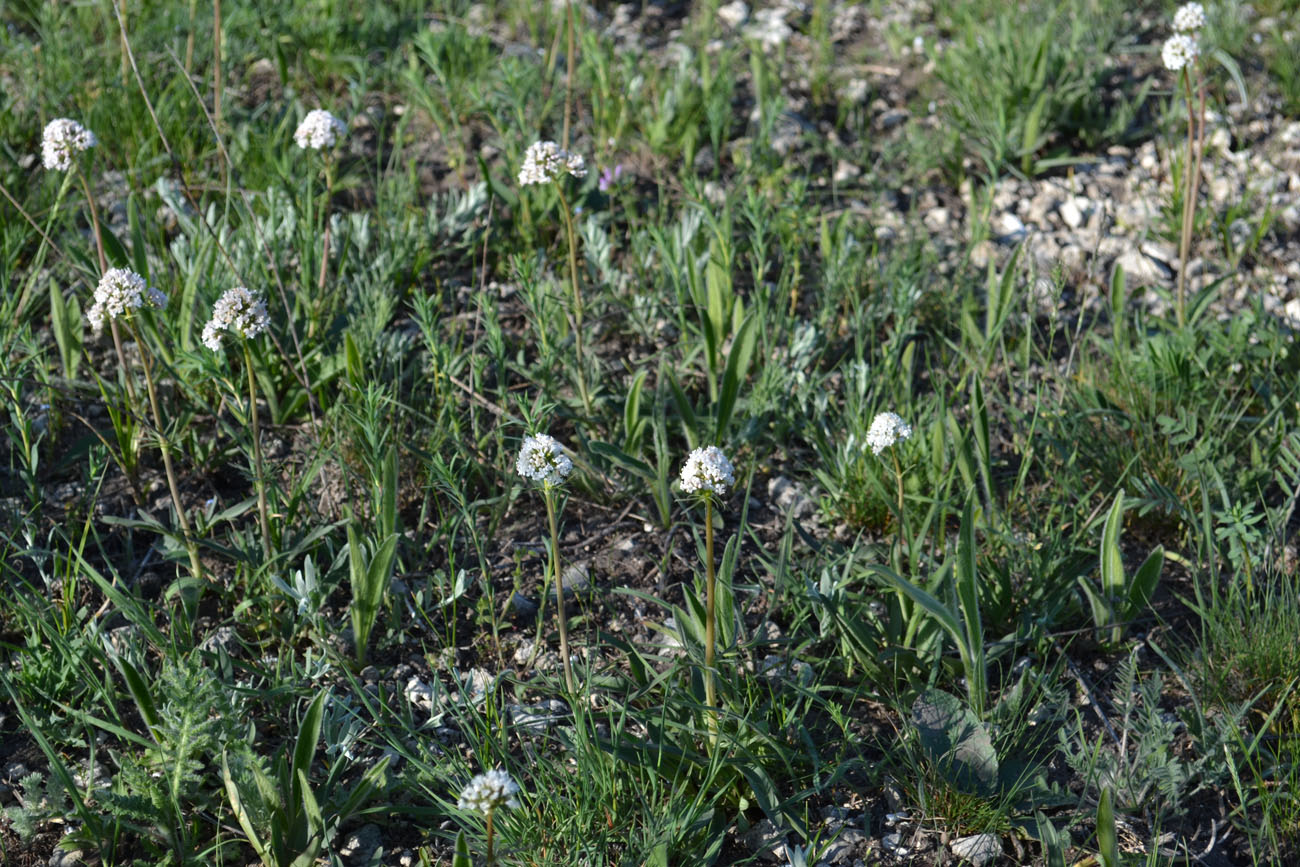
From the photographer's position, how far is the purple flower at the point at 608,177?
3.49 metres

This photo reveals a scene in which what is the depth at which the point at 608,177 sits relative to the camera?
138 inches

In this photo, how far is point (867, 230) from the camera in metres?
3.51

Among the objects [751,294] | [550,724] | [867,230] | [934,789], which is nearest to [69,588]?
[550,724]

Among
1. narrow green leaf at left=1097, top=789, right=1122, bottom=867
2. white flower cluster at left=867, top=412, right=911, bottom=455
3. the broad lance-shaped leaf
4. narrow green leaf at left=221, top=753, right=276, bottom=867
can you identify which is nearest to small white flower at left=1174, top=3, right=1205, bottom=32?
white flower cluster at left=867, top=412, right=911, bottom=455

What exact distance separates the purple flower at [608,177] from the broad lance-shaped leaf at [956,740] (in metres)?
2.02

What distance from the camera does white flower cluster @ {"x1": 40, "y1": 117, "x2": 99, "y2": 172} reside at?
2398 millimetres

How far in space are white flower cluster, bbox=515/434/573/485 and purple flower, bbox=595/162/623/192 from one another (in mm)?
1854

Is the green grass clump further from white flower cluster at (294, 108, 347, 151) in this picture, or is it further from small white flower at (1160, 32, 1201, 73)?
small white flower at (1160, 32, 1201, 73)

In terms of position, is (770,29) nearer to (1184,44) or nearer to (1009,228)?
(1009,228)

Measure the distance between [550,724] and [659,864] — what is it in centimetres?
37

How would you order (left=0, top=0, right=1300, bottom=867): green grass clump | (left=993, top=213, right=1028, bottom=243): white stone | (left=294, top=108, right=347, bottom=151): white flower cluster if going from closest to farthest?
(left=0, top=0, right=1300, bottom=867): green grass clump < (left=294, top=108, right=347, bottom=151): white flower cluster < (left=993, top=213, right=1028, bottom=243): white stone

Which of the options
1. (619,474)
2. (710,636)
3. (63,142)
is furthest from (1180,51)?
(63,142)

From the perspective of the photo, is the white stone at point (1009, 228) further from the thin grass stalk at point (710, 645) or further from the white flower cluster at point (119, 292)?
the white flower cluster at point (119, 292)

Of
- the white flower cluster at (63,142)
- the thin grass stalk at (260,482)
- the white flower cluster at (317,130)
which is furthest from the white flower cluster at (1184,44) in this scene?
the white flower cluster at (63,142)
